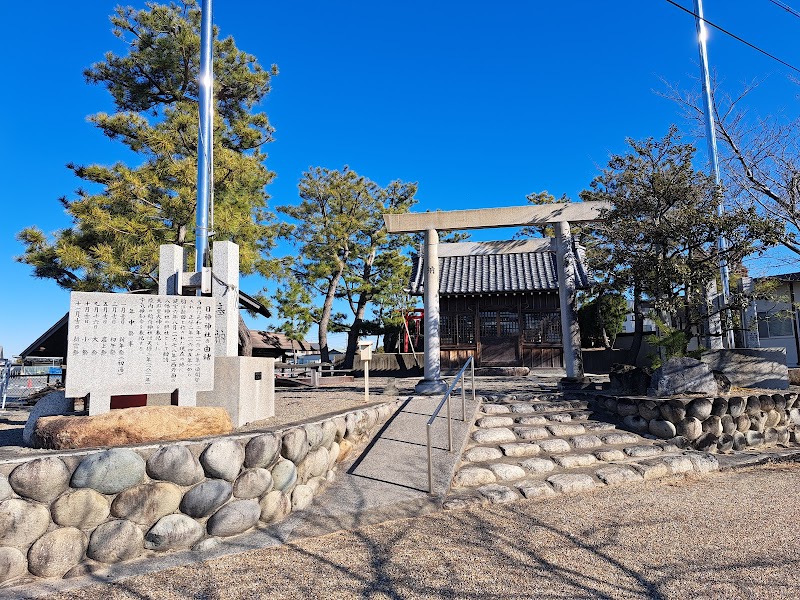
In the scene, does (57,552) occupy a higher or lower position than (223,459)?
lower

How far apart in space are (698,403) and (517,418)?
2801mm

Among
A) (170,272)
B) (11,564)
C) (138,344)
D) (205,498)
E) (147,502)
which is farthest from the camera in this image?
(170,272)

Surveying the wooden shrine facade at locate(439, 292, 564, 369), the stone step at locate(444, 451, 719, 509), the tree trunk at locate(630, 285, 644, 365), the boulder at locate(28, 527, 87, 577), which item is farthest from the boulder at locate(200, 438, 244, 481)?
the wooden shrine facade at locate(439, 292, 564, 369)

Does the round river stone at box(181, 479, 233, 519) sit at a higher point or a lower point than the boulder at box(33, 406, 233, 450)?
lower

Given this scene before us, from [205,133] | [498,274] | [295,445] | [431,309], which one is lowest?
[295,445]

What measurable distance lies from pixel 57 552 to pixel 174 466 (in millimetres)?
944

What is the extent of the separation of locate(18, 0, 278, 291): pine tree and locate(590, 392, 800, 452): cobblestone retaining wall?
9.10 meters

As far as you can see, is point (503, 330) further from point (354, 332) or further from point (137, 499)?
point (137, 499)

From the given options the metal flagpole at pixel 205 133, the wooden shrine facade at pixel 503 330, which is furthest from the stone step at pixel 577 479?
the wooden shrine facade at pixel 503 330

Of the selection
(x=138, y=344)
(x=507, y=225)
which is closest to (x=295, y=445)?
(x=138, y=344)

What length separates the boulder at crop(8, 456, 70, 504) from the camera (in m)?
3.62

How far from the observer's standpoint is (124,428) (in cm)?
442

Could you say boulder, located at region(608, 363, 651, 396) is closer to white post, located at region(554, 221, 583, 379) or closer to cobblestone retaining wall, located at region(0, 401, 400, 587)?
white post, located at region(554, 221, 583, 379)

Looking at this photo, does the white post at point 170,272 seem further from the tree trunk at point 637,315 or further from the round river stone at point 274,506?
the tree trunk at point 637,315
